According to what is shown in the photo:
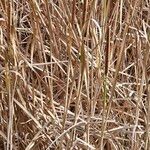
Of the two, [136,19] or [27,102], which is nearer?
[27,102]

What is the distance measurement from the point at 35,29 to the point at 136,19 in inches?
13.7

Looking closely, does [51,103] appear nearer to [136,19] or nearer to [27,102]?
[27,102]

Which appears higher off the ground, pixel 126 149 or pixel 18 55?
pixel 18 55

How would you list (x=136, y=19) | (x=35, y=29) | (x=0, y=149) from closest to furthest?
1. (x=35, y=29)
2. (x=0, y=149)
3. (x=136, y=19)

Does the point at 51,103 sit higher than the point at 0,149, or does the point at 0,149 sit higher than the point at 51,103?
the point at 51,103

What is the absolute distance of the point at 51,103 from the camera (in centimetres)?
81

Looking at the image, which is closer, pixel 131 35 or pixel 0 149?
pixel 0 149

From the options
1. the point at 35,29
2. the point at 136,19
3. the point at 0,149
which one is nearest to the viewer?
the point at 35,29

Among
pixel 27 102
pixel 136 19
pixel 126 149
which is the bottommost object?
pixel 126 149

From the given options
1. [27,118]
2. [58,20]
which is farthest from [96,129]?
[58,20]

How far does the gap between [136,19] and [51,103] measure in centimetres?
37

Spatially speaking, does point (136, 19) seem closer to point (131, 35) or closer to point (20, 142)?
point (131, 35)

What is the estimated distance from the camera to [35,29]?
0.79m

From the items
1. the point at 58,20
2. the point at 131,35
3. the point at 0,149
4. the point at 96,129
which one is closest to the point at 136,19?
the point at 131,35
